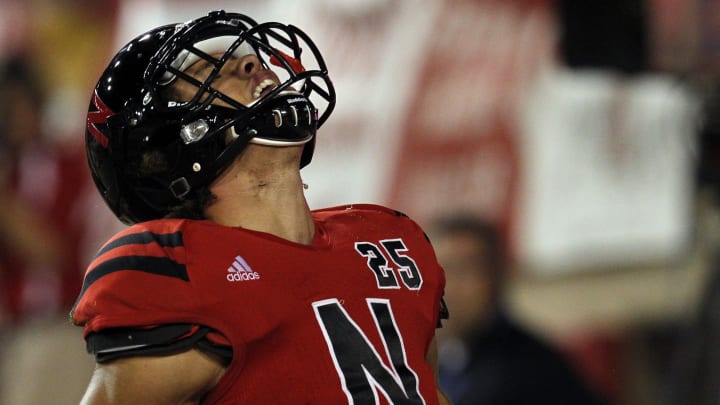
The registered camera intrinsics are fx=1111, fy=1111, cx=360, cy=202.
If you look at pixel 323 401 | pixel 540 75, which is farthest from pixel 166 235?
pixel 540 75

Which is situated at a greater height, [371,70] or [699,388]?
[371,70]

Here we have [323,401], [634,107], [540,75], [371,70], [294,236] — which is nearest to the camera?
[323,401]

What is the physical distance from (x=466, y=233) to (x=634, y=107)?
1.87m

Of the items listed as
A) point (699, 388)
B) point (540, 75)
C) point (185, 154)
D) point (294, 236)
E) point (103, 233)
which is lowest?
point (699, 388)

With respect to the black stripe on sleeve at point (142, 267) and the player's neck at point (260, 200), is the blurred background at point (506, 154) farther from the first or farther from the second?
the black stripe on sleeve at point (142, 267)

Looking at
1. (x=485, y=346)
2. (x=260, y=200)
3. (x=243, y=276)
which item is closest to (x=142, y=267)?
(x=243, y=276)

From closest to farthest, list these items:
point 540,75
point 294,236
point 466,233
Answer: point 294,236, point 466,233, point 540,75

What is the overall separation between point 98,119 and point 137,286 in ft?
0.99

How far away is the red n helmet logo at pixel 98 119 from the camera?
1524 mm

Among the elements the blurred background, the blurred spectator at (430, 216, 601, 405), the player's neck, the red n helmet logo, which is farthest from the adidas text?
the blurred background

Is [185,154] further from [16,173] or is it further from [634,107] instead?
[634,107]

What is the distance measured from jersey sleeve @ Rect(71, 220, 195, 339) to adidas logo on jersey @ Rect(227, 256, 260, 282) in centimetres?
6

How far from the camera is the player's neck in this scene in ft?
5.04

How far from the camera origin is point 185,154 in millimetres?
1499
